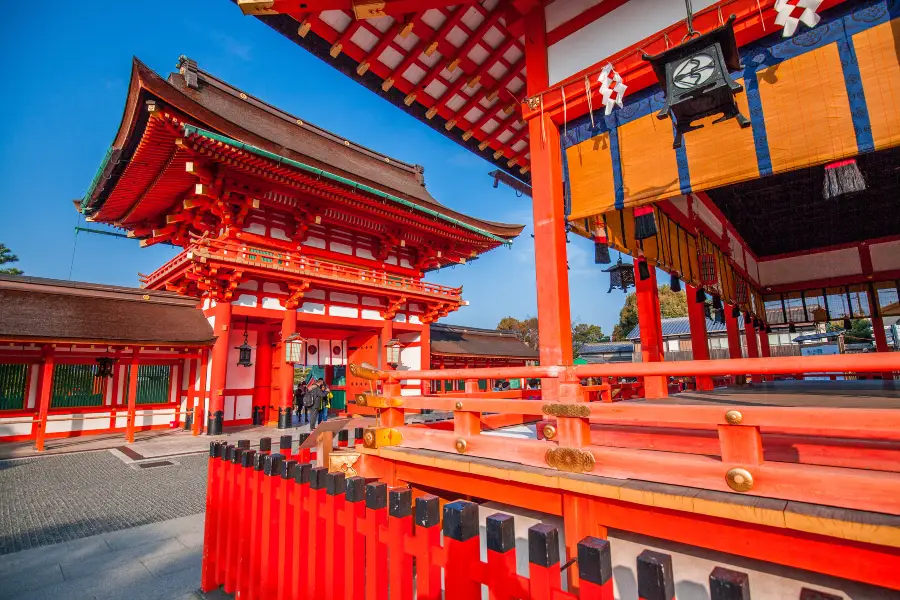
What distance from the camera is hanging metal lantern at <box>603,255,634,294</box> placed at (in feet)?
30.3

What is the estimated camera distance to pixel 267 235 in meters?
13.5

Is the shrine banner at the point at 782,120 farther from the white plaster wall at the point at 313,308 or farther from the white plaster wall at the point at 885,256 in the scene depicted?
the white plaster wall at the point at 313,308

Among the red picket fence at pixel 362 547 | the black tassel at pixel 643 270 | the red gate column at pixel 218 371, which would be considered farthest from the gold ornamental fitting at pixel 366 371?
the red gate column at pixel 218 371

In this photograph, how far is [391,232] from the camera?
53.0 ft

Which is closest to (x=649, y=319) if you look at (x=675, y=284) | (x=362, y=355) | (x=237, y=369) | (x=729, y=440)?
(x=675, y=284)

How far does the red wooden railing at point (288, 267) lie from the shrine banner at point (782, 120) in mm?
10548

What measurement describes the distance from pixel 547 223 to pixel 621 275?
19.4 feet

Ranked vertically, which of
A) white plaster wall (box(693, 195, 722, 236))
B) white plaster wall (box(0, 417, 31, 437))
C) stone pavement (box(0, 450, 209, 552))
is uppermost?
white plaster wall (box(693, 195, 722, 236))

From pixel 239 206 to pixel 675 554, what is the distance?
13.3 metres

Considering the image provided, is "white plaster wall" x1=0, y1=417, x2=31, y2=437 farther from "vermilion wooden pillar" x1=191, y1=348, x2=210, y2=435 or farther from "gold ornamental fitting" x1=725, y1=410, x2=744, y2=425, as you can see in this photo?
"gold ornamental fitting" x1=725, y1=410, x2=744, y2=425

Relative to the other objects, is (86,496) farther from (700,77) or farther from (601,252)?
(700,77)

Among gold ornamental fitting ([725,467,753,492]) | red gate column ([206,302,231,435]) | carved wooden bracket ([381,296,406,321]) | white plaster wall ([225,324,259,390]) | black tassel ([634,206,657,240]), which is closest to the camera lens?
gold ornamental fitting ([725,467,753,492])

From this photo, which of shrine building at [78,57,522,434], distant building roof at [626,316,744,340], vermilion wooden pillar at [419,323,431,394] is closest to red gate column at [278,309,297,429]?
shrine building at [78,57,522,434]

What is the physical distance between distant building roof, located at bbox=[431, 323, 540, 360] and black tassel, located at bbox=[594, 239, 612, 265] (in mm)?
14204
